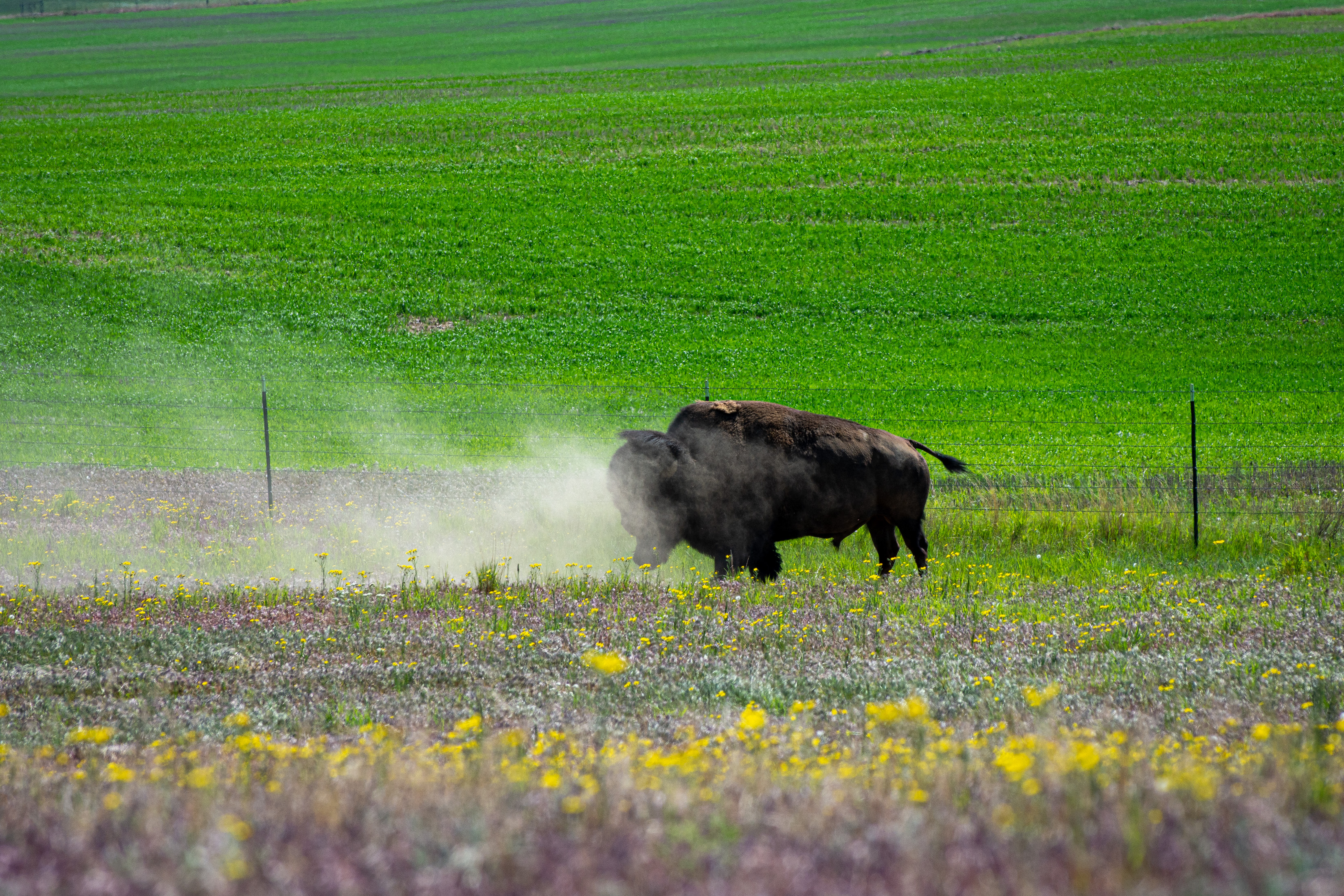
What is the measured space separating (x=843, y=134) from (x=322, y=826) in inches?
1915

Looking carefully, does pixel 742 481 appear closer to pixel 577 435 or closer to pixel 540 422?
pixel 577 435

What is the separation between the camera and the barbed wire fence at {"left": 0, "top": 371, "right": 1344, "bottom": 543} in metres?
14.9

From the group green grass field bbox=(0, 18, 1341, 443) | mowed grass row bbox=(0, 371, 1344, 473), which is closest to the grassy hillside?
green grass field bbox=(0, 18, 1341, 443)

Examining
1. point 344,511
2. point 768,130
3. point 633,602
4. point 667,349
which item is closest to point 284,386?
point 667,349

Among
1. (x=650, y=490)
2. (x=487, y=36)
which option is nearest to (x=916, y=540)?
(x=650, y=490)

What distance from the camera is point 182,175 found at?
44.9 metres

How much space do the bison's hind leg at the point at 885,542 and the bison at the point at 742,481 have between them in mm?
633

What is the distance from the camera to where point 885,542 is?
12156mm

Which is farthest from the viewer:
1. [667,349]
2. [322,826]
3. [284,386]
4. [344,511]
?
Answer: [667,349]

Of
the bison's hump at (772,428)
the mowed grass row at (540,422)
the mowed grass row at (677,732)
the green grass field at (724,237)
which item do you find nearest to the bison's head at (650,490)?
the bison's hump at (772,428)

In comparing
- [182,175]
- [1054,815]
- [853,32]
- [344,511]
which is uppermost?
[853,32]

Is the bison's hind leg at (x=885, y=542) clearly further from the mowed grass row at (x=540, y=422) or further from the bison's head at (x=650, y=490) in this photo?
the mowed grass row at (x=540, y=422)

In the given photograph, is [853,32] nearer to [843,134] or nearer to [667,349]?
[843,134]

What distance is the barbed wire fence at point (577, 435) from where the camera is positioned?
14.9 m
